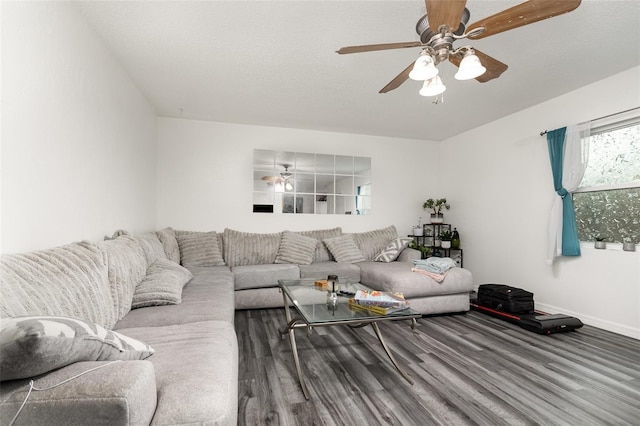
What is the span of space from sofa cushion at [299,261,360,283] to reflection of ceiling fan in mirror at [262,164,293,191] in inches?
52.2

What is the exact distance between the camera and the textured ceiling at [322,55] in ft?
6.77

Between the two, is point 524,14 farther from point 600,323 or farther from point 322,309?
point 600,323

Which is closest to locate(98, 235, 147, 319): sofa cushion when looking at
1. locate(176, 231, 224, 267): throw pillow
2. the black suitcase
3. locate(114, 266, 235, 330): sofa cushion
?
locate(114, 266, 235, 330): sofa cushion

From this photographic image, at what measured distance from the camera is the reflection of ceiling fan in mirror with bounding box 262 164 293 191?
4.70 m

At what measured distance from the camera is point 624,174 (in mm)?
3006

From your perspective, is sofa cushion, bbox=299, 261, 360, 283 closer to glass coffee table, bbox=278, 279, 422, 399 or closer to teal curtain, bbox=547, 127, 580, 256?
glass coffee table, bbox=278, 279, 422, 399

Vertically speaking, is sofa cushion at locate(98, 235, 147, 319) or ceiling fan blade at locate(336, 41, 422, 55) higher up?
ceiling fan blade at locate(336, 41, 422, 55)

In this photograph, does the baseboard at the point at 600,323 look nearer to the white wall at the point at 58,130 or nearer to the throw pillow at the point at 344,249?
the throw pillow at the point at 344,249

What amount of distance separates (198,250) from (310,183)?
193 cm

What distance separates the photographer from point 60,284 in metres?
1.36

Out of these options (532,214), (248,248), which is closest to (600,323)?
(532,214)

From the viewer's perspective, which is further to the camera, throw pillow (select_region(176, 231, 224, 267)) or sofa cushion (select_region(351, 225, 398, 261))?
sofa cushion (select_region(351, 225, 398, 261))

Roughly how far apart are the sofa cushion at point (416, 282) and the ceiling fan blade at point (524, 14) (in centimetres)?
241

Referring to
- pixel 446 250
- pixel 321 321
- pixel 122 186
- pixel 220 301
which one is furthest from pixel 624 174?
pixel 122 186
